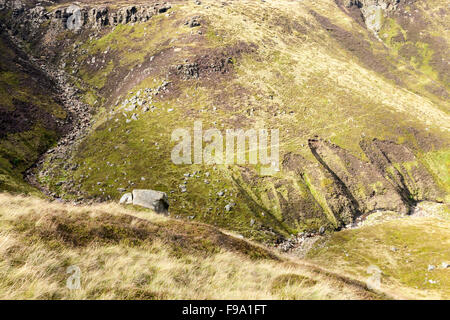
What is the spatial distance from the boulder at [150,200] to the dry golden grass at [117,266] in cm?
1280

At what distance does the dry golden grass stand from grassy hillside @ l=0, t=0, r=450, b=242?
126ft

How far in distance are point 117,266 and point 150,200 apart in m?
19.3

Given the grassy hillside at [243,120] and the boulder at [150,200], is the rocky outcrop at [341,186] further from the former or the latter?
the boulder at [150,200]

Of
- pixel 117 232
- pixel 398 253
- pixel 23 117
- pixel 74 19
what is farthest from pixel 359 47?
pixel 117 232

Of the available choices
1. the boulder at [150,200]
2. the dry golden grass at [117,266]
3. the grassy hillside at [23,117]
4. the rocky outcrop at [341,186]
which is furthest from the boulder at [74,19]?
the dry golden grass at [117,266]

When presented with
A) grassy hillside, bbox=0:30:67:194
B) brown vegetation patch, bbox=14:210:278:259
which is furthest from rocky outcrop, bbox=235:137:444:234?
grassy hillside, bbox=0:30:67:194

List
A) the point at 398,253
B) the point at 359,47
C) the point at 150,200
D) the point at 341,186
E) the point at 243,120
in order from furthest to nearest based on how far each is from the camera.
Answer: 1. the point at 359,47
2. the point at 243,120
3. the point at 341,186
4. the point at 398,253
5. the point at 150,200

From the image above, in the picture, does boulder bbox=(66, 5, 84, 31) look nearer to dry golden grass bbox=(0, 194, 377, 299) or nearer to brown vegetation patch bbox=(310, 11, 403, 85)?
dry golden grass bbox=(0, 194, 377, 299)

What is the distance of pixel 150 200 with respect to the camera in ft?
91.3

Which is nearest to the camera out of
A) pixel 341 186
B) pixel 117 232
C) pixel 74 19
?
pixel 117 232

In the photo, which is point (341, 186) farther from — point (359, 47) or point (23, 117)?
point (359, 47)

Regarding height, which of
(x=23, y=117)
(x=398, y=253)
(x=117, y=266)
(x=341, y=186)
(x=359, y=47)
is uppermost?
(x=117, y=266)

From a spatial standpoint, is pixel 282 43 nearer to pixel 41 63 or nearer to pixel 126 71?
pixel 126 71

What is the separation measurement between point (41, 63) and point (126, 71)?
53.4 meters
